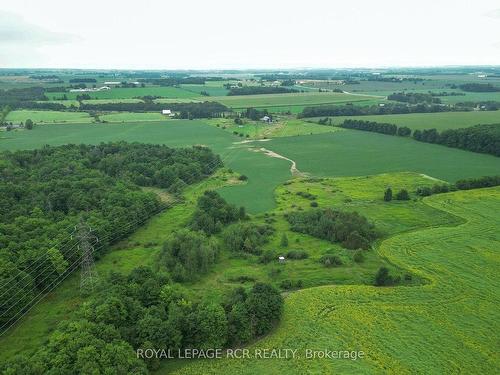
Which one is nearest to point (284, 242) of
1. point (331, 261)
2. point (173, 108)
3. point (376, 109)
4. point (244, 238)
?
point (244, 238)

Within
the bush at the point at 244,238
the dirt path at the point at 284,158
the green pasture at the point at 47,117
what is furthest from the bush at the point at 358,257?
the green pasture at the point at 47,117

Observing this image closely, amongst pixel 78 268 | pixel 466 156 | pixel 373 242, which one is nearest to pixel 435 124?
pixel 466 156

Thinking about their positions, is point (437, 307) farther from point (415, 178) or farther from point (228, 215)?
point (415, 178)

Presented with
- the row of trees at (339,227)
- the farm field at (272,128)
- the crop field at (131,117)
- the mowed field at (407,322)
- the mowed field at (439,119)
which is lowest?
the mowed field at (407,322)

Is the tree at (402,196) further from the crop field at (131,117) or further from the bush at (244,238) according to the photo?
the crop field at (131,117)

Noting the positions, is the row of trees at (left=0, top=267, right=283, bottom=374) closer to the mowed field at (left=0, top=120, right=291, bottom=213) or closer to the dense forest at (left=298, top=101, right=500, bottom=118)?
the mowed field at (left=0, top=120, right=291, bottom=213)

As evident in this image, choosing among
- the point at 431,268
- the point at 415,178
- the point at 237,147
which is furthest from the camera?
the point at 237,147

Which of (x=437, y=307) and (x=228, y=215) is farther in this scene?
(x=228, y=215)

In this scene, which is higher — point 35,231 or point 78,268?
point 35,231
